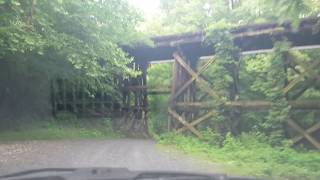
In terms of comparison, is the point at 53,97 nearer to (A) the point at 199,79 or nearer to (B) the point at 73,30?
(A) the point at 199,79

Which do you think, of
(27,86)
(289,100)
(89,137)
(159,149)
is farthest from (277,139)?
(27,86)

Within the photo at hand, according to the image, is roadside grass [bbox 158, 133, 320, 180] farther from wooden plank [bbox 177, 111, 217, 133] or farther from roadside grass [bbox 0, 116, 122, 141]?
roadside grass [bbox 0, 116, 122, 141]

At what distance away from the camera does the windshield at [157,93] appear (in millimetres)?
11984

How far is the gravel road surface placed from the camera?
11.3 meters

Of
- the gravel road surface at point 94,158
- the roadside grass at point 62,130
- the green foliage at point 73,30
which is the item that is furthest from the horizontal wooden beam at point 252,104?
the roadside grass at point 62,130

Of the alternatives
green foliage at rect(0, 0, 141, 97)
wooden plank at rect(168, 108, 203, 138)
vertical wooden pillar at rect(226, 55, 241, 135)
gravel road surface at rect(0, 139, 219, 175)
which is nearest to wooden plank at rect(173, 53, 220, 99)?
vertical wooden pillar at rect(226, 55, 241, 135)

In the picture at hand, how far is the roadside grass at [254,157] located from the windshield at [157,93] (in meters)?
0.04

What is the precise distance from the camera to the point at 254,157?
1216 centimetres

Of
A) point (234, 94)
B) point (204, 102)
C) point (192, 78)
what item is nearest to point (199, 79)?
point (192, 78)

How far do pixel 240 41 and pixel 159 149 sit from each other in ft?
13.8

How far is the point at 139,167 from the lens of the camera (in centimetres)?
1106

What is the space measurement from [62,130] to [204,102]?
24.9ft

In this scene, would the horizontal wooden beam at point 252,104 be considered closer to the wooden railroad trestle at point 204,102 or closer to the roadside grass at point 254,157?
the wooden railroad trestle at point 204,102

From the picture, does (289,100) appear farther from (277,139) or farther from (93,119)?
(93,119)
